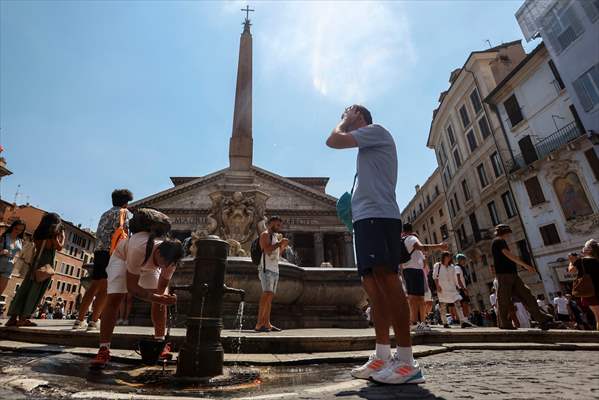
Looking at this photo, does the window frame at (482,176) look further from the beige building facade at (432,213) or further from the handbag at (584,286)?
the handbag at (584,286)

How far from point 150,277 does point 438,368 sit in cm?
267

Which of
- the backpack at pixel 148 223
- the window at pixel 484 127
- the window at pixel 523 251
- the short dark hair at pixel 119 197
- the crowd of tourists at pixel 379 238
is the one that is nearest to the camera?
the crowd of tourists at pixel 379 238

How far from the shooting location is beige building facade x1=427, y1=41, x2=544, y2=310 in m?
24.0

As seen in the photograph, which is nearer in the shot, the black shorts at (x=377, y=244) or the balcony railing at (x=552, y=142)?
the black shorts at (x=377, y=244)

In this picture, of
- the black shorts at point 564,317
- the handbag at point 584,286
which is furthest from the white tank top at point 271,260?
the black shorts at point 564,317

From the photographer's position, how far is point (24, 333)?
169 inches

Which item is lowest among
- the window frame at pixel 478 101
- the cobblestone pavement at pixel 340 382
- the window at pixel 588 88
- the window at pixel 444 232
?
the cobblestone pavement at pixel 340 382

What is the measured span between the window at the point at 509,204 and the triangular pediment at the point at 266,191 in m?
17.5

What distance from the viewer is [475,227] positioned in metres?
27.7

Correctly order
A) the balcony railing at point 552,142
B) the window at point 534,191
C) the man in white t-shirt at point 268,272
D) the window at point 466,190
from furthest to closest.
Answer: the window at point 466,190, the window at point 534,191, the balcony railing at point 552,142, the man in white t-shirt at point 268,272

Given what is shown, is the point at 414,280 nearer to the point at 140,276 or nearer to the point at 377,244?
the point at 377,244

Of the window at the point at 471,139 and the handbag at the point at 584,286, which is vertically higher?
the window at the point at 471,139

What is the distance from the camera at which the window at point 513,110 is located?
23078mm

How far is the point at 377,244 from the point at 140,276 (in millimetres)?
2169
